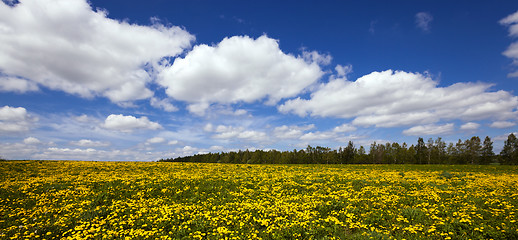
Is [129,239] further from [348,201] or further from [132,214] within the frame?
[348,201]

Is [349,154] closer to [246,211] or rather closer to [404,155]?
[404,155]

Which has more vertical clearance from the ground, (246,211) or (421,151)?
(421,151)

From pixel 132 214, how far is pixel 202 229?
451 centimetres

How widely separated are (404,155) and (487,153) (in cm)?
2696

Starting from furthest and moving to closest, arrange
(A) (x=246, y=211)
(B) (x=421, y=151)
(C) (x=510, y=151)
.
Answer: (B) (x=421, y=151)
(C) (x=510, y=151)
(A) (x=246, y=211)

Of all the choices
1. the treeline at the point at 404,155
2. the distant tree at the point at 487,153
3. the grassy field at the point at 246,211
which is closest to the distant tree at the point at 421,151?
the treeline at the point at 404,155

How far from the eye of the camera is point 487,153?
8162 cm

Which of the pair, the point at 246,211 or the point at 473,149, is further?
the point at 473,149

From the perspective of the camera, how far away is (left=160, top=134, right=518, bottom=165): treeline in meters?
81.7

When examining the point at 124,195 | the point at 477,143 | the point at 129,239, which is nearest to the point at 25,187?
the point at 124,195

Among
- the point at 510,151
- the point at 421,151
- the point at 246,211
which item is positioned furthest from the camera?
the point at 421,151

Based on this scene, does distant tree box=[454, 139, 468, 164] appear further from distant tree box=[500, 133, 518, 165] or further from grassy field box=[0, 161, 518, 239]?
grassy field box=[0, 161, 518, 239]

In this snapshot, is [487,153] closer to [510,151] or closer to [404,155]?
[510,151]

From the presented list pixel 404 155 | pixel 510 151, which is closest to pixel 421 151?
pixel 404 155
